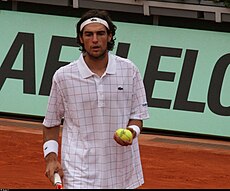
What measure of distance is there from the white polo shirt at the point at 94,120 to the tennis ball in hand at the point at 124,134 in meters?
0.17

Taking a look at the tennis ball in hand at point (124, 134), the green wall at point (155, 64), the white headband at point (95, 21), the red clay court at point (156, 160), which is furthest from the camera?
the green wall at point (155, 64)

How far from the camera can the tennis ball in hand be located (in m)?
4.55

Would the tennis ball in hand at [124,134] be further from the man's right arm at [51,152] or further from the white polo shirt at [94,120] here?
the man's right arm at [51,152]

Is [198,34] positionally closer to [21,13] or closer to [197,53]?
[197,53]

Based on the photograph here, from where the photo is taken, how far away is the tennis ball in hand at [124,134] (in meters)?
4.55

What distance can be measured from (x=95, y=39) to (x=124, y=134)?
2.04ft

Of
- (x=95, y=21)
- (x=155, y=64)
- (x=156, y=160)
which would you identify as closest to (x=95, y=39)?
(x=95, y=21)

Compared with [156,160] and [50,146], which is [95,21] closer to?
[50,146]

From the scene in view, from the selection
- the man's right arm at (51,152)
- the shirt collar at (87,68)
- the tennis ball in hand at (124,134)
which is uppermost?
the shirt collar at (87,68)

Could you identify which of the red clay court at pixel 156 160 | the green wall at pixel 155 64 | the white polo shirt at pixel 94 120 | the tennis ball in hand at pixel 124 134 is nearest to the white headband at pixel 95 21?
the white polo shirt at pixel 94 120

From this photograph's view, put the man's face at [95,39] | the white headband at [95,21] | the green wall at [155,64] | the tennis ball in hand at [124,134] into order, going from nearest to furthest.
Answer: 1. the tennis ball in hand at [124,134]
2. the man's face at [95,39]
3. the white headband at [95,21]
4. the green wall at [155,64]

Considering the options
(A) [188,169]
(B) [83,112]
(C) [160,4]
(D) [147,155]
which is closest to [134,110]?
(B) [83,112]

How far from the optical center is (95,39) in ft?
15.6

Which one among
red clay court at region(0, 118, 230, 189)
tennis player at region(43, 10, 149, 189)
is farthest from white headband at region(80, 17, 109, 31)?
red clay court at region(0, 118, 230, 189)
